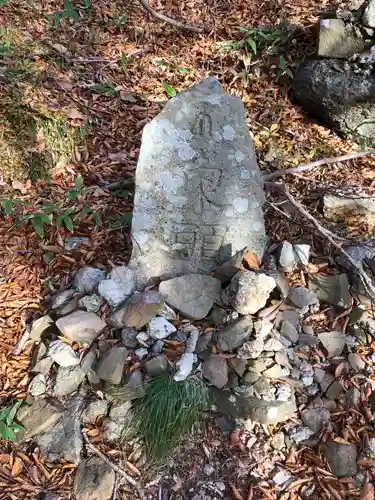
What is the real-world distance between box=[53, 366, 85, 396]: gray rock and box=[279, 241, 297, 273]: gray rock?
5.45ft

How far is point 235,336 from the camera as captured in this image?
3.12 m

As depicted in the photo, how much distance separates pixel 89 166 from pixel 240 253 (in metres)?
1.90

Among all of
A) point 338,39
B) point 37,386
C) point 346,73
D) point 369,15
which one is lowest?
point 37,386

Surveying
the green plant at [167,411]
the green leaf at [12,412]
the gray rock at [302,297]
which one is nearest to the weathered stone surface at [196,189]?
the gray rock at [302,297]

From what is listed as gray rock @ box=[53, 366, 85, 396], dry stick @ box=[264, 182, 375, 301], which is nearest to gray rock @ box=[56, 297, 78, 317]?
gray rock @ box=[53, 366, 85, 396]

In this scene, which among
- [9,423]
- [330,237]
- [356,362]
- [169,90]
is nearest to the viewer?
[9,423]

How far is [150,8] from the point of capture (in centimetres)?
581

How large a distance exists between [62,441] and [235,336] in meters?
1.28

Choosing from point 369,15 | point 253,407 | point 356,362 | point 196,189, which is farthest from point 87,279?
point 369,15

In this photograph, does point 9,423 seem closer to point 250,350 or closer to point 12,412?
point 12,412

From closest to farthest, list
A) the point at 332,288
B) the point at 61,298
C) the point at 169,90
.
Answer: the point at 61,298
the point at 332,288
the point at 169,90

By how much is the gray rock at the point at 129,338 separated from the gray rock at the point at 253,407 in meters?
0.63

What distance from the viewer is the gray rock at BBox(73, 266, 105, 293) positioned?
3441 mm

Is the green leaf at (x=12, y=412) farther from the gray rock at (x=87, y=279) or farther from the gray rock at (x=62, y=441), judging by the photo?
the gray rock at (x=87, y=279)
